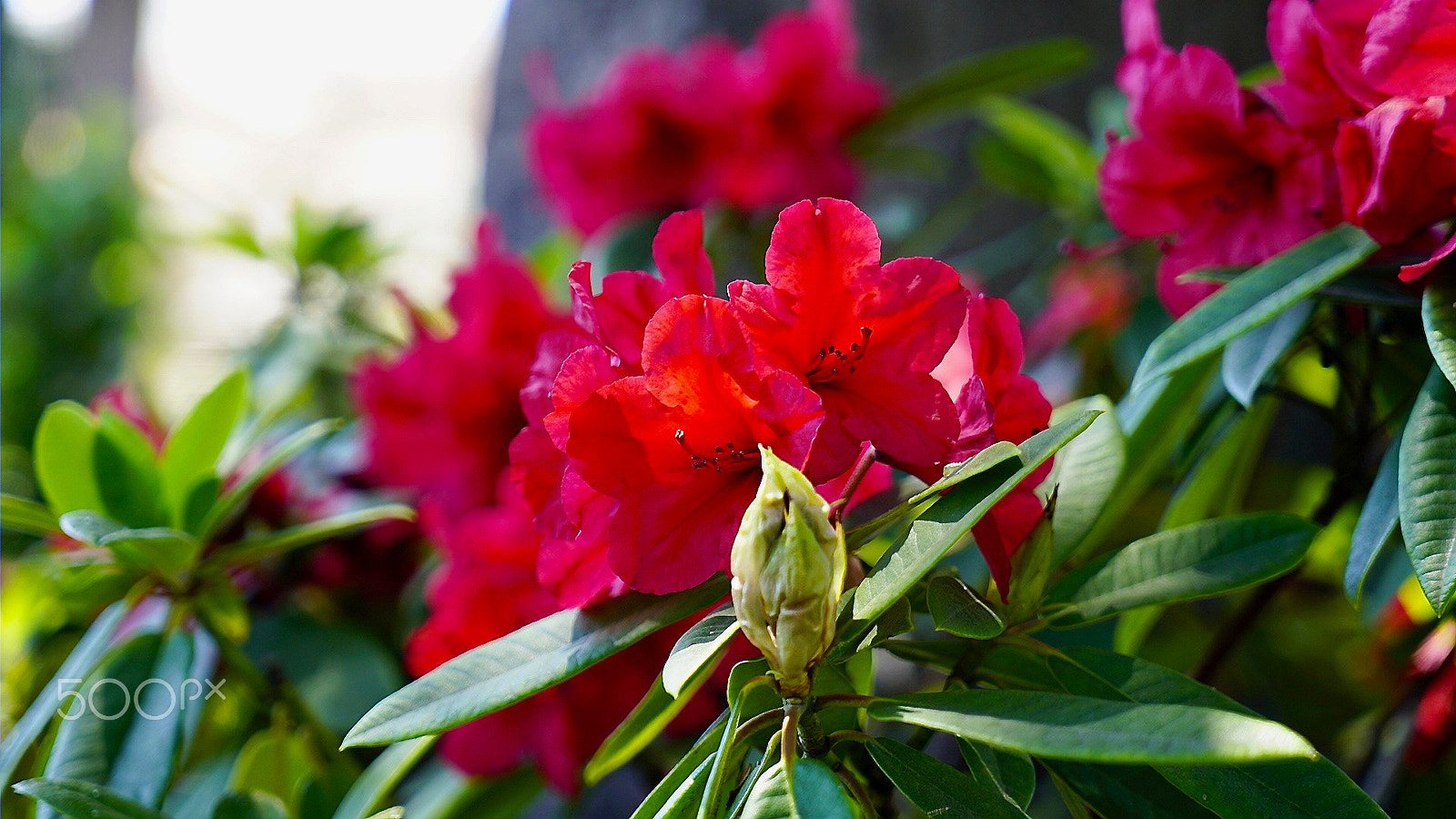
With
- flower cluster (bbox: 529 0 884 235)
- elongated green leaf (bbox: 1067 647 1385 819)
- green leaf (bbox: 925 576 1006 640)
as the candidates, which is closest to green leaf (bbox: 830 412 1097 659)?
green leaf (bbox: 925 576 1006 640)

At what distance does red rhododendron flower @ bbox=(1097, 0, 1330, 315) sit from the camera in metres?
0.56

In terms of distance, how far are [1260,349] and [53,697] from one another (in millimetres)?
755

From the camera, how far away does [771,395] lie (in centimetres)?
42

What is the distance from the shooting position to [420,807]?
87 centimetres

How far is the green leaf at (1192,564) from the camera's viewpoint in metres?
0.47

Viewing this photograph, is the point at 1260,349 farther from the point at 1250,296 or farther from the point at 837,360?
the point at 837,360

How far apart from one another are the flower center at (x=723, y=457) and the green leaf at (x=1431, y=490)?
0.28 meters

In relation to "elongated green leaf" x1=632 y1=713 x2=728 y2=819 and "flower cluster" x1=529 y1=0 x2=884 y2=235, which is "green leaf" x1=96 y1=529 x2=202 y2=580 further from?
"flower cluster" x1=529 y1=0 x2=884 y2=235

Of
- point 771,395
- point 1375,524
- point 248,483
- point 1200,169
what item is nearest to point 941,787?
point 771,395

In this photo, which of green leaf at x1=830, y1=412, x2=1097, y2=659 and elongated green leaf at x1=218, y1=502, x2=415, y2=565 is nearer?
green leaf at x1=830, y1=412, x2=1097, y2=659

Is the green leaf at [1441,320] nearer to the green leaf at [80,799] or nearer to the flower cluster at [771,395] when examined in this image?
the flower cluster at [771,395]

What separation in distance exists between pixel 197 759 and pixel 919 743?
0.76 meters

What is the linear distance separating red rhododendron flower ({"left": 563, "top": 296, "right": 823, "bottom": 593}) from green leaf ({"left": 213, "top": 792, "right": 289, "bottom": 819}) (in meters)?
0.32

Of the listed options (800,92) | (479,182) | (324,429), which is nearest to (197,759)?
(324,429)
